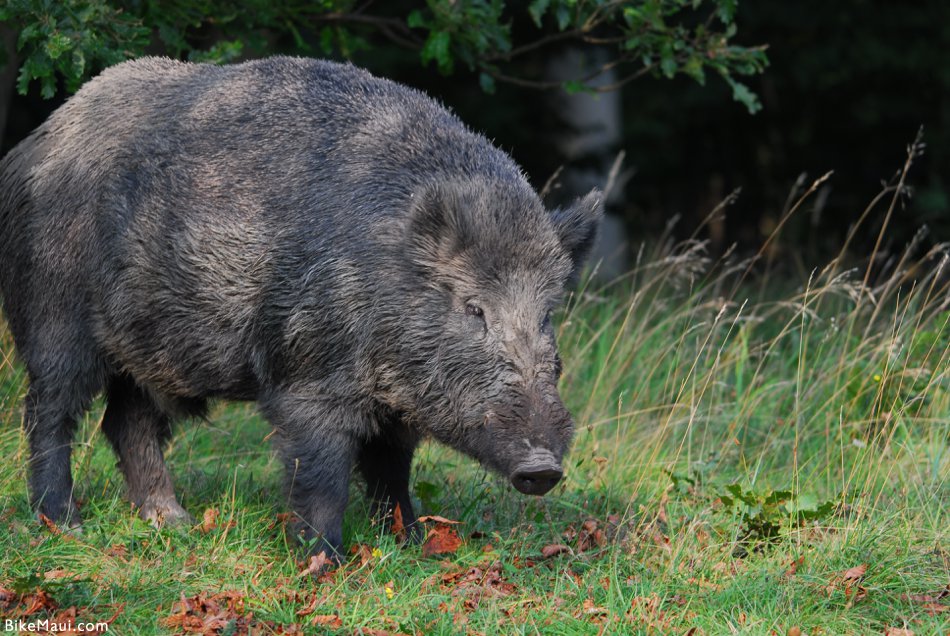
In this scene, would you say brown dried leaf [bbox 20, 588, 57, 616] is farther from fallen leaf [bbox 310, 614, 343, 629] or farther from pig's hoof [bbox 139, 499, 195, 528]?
pig's hoof [bbox 139, 499, 195, 528]

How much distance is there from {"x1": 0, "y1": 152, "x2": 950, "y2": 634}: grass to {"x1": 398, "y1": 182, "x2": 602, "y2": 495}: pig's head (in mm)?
541

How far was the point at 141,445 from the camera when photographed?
5.21 metres

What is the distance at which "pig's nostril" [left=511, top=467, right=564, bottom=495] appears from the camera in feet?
13.2

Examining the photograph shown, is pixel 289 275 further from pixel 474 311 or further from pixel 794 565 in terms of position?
pixel 794 565

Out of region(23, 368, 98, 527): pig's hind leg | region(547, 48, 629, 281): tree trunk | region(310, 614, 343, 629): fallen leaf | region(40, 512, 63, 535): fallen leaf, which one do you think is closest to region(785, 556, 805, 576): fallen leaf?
region(310, 614, 343, 629): fallen leaf

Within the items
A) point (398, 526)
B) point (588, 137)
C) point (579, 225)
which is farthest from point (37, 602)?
point (588, 137)

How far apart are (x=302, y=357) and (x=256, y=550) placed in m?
0.70

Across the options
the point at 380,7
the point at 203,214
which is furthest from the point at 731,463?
the point at 380,7

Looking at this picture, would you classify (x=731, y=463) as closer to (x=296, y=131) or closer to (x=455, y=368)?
(x=455, y=368)

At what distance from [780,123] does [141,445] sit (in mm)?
10149

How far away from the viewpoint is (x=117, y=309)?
4910 mm

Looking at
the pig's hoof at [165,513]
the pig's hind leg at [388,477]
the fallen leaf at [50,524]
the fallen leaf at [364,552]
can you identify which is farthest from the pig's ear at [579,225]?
the fallen leaf at [50,524]

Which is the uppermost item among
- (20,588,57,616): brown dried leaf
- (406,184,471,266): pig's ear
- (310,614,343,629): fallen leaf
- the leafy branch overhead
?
the leafy branch overhead

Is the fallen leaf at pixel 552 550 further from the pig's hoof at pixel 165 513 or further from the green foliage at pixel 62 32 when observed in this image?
the green foliage at pixel 62 32
